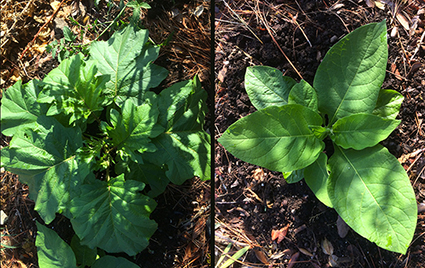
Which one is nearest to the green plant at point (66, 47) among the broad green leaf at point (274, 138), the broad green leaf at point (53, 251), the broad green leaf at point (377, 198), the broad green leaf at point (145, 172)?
the broad green leaf at point (145, 172)

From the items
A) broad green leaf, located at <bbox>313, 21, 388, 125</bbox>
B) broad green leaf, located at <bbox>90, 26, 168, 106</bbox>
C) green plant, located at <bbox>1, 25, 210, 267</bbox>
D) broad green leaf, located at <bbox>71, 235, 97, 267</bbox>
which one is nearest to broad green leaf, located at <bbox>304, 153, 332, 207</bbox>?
broad green leaf, located at <bbox>313, 21, 388, 125</bbox>

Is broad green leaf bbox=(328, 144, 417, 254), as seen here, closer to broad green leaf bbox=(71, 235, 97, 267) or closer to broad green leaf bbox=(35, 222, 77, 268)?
Answer: broad green leaf bbox=(71, 235, 97, 267)

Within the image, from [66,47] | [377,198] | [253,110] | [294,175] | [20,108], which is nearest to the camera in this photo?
[377,198]

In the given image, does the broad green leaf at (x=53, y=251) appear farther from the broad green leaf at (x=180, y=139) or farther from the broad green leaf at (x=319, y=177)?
the broad green leaf at (x=319, y=177)

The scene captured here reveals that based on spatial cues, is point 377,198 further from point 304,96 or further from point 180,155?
point 180,155

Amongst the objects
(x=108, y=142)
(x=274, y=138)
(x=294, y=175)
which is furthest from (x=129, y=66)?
(x=294, y=175)
